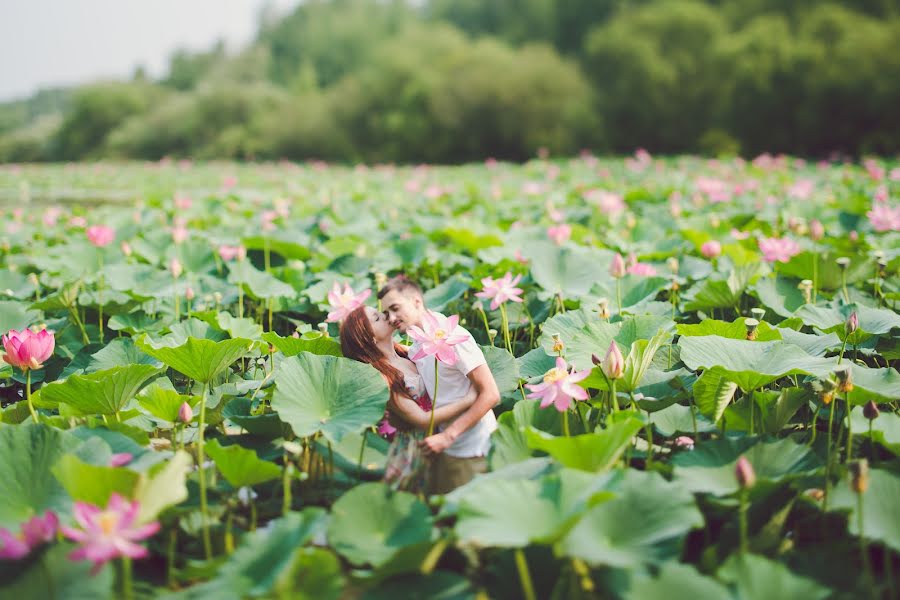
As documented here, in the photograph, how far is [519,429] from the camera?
130 cm

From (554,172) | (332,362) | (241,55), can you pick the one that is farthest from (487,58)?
(241,55)

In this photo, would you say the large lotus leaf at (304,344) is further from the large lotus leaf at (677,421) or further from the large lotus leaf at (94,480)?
the large lotus leaf at (677,421)

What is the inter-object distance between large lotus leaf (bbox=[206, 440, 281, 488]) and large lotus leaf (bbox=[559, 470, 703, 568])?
0.51 m

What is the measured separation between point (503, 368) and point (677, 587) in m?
0.75

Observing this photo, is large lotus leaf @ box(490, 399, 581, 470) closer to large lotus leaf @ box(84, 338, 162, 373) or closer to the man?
the man

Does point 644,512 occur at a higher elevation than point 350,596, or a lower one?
higher

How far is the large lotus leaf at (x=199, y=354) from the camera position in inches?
55.7

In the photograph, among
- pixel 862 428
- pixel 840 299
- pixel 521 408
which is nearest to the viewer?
pixel 862 428

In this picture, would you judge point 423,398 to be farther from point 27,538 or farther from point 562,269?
point 562,269

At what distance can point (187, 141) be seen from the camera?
27.0 metres

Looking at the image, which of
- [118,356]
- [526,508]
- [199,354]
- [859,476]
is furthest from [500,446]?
[118,356]

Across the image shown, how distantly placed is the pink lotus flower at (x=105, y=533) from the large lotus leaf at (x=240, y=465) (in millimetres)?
249

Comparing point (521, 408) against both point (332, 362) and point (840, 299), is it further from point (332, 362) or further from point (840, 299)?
point (840, 299)

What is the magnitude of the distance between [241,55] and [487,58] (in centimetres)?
2511
